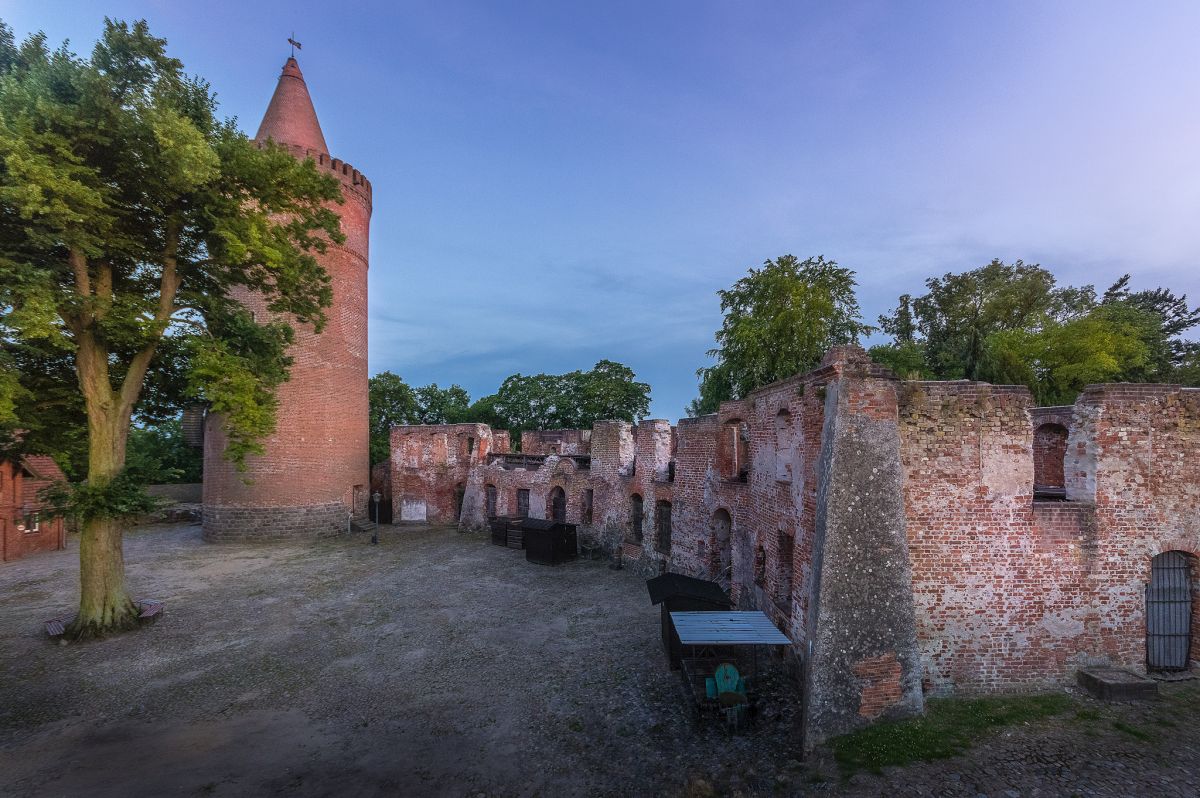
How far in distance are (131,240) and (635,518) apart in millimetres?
15687

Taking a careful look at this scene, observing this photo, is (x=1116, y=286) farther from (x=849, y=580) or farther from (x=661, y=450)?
(x=849, y=580)

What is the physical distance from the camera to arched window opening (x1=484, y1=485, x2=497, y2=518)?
24800mm

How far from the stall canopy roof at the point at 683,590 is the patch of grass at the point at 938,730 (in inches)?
130

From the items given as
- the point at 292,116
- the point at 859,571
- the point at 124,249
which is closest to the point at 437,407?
the point at 292,116

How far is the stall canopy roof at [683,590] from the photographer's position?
10.2 meters

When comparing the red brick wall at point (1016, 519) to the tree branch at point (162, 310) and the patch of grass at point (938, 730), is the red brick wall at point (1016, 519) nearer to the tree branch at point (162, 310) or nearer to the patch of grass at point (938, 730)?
the patch of grass at point (938, 730)

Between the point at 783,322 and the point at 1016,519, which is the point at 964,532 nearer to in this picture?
the point at 1016,519

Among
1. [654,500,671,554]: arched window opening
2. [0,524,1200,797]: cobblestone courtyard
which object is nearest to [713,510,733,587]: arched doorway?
[0,524,1200,797]: cobblestone courtyard

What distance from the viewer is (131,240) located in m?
11.3

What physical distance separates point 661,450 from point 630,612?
529 cm

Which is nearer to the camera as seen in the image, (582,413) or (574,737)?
(574,737)

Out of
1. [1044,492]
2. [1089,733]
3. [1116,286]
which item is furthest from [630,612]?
[1116,286]

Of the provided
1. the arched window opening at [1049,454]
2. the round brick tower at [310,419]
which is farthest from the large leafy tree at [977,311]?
the round brick tower at [310,419]

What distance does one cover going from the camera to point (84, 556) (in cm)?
1175
